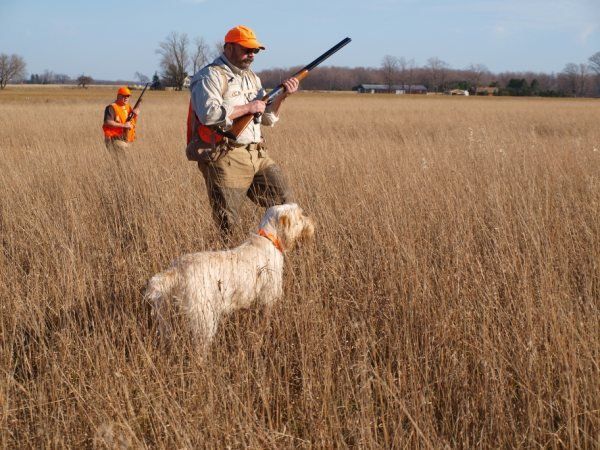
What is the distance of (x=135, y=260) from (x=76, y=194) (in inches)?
102

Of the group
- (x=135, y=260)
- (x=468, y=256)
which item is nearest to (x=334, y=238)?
(x=468, y=256)

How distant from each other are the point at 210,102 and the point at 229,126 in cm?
23

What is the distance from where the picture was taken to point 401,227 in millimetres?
4215

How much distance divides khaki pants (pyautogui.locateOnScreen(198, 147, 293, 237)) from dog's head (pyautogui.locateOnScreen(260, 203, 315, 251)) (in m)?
0.77

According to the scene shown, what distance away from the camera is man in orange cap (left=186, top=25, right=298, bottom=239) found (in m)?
3.89

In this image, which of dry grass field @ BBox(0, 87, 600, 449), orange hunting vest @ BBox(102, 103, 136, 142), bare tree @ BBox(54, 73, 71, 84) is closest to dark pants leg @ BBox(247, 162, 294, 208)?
dry grass field @ BBox(0, 87, 600, 449)

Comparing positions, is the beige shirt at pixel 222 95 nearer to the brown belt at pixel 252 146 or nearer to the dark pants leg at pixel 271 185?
the brown belt at pixel 252 146

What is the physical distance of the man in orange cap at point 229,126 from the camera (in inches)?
153

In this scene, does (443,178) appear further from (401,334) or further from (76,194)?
(76,194)

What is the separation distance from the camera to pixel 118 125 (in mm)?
8359

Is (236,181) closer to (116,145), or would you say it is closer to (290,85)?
(290,85)

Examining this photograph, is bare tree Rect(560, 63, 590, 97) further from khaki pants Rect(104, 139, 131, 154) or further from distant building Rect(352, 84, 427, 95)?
khaki pants Rect(104, 139, 131, 154)

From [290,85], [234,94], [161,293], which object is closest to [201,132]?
[234,94]

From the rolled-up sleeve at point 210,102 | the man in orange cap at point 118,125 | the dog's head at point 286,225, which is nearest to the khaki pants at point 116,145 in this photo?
the man in orange cap at point 118,125
